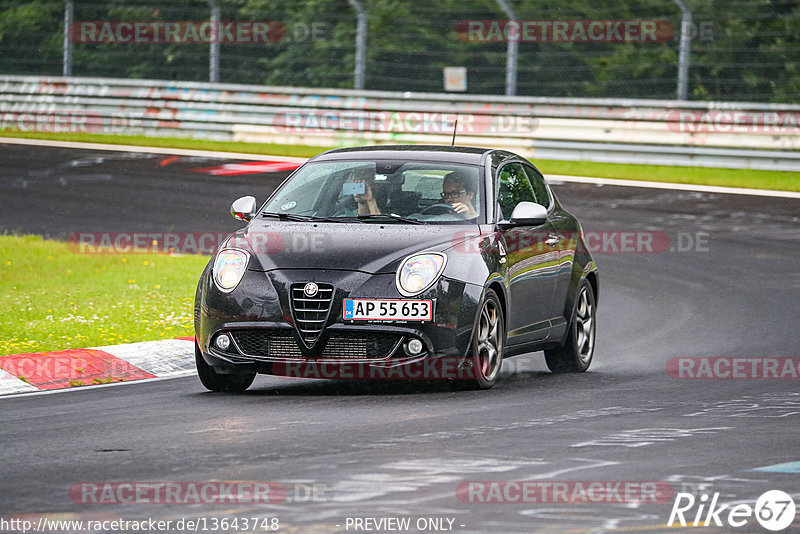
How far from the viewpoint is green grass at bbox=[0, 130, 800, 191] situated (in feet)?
75.9

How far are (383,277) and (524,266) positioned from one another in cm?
144

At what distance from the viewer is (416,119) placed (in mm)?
25547

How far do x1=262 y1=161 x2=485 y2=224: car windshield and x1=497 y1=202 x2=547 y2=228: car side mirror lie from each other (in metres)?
0.21

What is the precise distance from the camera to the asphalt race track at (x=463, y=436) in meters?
6.03

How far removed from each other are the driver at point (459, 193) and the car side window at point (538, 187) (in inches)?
40.0

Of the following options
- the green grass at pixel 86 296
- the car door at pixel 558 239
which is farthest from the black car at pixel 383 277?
the green grass at pixel 86 296

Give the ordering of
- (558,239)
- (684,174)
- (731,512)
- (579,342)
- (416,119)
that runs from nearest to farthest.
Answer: (731,512), (558,239), (579,342), (684,174), (416,119)

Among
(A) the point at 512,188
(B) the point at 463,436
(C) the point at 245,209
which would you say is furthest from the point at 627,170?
(B) the point at 463,436

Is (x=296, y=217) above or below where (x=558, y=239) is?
above

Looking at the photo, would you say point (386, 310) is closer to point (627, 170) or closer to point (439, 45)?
point (627, 170)

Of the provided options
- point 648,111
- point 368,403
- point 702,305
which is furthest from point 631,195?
point 368,403

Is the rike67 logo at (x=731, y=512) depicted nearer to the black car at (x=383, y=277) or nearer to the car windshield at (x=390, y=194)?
the black car at (x=383, y=277)

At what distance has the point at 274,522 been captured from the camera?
573 cm

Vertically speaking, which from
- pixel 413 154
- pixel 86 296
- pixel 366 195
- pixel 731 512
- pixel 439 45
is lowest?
pixel 86 296
